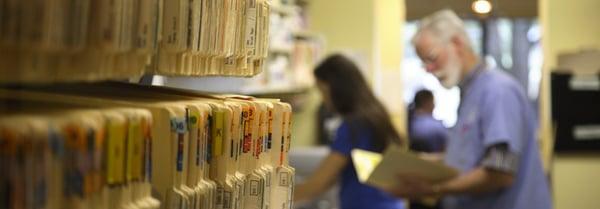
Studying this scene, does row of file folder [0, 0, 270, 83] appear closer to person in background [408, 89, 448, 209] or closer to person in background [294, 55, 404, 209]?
person in background [294, 55, 404, 209]

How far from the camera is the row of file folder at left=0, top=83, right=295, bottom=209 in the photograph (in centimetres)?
90

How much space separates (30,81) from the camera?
91 centimetres

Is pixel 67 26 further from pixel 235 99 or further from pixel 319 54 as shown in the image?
pixel 319 54

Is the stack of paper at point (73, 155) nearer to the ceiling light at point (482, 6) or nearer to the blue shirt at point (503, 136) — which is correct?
the blue shirt at point (503, 136)

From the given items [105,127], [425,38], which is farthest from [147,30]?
[425,38]

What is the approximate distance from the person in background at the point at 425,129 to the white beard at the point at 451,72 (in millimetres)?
1976

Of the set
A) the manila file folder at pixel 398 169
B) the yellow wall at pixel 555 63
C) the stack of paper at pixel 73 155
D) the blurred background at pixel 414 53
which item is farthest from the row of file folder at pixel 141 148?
the yellow wall at pixel 555 63

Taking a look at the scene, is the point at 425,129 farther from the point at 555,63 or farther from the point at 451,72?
the point at 451,72

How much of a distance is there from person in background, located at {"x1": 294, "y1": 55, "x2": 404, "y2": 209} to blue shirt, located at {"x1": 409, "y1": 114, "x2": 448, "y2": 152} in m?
2.04

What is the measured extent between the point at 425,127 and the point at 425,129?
0.02 metres

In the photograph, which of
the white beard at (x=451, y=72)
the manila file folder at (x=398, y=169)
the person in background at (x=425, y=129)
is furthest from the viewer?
the person in background at (x=425, y=129)

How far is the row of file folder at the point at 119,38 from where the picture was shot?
2.91 feet

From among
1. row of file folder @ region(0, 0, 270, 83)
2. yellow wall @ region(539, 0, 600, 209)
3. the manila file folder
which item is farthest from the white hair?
yellow wall @ region(539, 0, 600, 209)

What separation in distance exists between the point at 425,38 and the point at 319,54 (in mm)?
Answer: 2836
